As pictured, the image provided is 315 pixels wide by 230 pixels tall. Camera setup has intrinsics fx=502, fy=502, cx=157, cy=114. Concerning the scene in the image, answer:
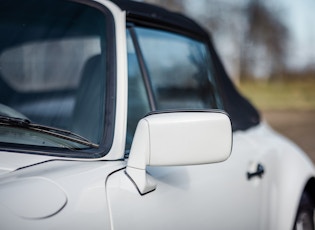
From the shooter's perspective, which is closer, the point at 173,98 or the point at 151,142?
the point at 151,142

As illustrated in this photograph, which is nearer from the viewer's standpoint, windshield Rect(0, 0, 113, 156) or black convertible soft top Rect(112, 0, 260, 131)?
windshield Rect(0, 0, 113, 156)

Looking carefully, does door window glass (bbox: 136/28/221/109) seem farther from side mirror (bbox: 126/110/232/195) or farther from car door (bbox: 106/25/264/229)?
side mirror (bbox: 126/110/232/195)

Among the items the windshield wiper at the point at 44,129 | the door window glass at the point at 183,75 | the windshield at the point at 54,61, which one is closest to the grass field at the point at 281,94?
the door window glass at the point at 183,75

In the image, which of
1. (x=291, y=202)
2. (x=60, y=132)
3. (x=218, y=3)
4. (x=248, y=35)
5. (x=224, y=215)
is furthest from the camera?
(x=248, y=35)

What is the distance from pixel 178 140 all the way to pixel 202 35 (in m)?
1.70

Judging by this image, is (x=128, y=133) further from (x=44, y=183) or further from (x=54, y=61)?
(x=44, y=183)

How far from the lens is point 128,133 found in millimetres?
2082

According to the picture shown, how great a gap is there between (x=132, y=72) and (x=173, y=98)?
63cm

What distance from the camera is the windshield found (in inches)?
81.9

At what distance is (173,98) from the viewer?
2.91 metres

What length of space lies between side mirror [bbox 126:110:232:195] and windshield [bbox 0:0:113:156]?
1.46 ft

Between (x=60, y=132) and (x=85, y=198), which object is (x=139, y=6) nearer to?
(x=60, y=132)

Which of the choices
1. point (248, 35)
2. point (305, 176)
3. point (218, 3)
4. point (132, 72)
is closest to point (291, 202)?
point (305, 176)

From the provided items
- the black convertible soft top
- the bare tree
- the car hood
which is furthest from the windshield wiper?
the bare tree
